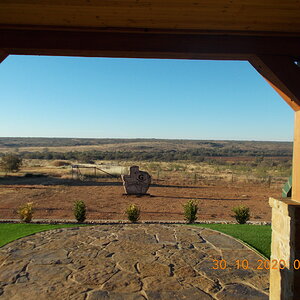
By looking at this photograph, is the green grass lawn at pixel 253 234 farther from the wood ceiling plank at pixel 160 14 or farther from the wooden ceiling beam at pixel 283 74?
the wood ceiling plank at pixel 160 14

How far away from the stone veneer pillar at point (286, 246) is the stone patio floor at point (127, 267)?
0.84 meters

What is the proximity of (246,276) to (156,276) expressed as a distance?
1488 millimetres

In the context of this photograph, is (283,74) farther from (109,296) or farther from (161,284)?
(109,296)

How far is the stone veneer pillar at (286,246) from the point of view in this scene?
3.04 metres

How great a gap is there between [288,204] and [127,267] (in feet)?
9.91

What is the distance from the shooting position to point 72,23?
293 centimetres

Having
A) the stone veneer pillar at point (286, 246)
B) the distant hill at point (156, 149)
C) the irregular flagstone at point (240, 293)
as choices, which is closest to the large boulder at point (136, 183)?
the irregular flagstone at point (240, 293)

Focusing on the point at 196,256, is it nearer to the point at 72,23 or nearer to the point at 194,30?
the point at 194,30

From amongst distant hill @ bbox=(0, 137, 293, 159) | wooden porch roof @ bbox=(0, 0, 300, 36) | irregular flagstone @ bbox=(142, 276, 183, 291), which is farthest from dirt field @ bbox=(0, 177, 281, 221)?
distant hill @ bbox=(0, 137, 293, 159)

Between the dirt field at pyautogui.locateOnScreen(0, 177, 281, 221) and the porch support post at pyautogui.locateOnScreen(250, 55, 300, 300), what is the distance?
7410mm

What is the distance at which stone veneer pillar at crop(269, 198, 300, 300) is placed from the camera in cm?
304

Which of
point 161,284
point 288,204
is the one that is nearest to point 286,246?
point 288,204

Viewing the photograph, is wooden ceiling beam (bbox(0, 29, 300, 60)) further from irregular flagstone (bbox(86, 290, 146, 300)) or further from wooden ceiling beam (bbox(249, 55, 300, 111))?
irregular flagstone (bbox(86, 290, 146, 300))

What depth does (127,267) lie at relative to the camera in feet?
16.1
